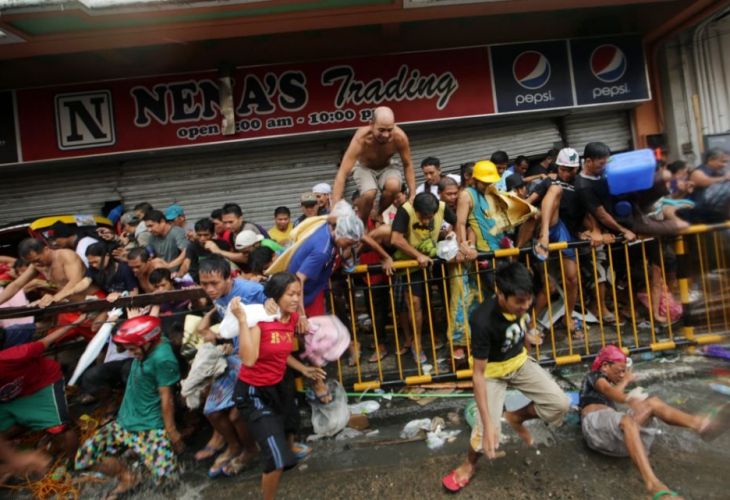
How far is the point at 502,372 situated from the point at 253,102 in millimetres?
5968

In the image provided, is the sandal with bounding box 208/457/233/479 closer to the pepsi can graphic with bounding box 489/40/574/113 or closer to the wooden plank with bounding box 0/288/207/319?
the wooden plank with bounding box 0/288/207/319

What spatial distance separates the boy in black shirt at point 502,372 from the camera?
291 cm

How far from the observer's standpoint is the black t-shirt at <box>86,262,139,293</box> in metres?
5.04

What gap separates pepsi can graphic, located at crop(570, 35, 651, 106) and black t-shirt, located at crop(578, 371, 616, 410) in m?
5.54

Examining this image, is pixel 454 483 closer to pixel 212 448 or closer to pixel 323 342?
pixel 323 342

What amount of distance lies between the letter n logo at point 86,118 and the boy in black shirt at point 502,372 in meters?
6.85

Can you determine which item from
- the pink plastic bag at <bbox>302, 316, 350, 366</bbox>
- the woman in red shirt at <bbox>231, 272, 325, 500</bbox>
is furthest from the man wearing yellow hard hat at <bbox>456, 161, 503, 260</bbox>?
the woman in red shirt at <bbox>231, 272, 325, 500</bbox>

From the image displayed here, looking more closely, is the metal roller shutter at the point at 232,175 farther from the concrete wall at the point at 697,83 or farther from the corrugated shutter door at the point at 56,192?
the concrete wall at the point at 697,83

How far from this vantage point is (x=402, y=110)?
742 centimetres

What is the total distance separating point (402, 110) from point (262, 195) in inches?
112

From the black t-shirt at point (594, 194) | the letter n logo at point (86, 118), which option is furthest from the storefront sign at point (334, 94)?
the black t-shirt at point (594, 194)

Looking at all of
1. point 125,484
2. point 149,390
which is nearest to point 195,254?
point 149,390

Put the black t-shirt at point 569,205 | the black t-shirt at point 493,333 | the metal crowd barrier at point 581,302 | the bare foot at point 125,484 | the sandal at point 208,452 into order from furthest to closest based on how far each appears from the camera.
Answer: the black t-shirt at point 569,205
the metal crowd barrier at point 581,302
the sandal at point 208,452
the bare foot at point 125,484
the black t-shirt at point 493,333

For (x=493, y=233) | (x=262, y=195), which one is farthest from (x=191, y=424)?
(x=262, y=195)
